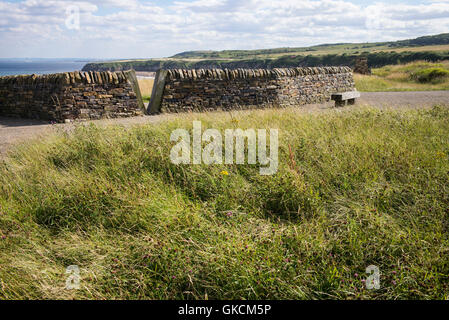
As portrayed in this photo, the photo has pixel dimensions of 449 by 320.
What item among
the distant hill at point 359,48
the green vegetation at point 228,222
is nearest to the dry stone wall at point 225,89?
the green vegetation at point 228,222

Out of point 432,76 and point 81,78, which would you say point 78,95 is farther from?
point 432,76

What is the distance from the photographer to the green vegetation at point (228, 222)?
2691 millimetres

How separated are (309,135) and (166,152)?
2.67 meters

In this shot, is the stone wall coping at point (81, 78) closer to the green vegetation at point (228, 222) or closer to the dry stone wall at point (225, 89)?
the dry stone wall at point (225, 89)

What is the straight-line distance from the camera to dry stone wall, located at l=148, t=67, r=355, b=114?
10751mm

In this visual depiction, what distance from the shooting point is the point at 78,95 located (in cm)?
972

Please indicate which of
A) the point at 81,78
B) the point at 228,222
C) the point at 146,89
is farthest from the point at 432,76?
the point at 228,222

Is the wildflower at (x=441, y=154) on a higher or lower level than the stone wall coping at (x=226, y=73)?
lower

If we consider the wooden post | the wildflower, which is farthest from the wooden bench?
the wildflower

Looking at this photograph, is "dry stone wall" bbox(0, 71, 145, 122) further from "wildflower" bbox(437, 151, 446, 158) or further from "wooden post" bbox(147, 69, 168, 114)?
"wildflower" bbox(437, 151, 446, 158)

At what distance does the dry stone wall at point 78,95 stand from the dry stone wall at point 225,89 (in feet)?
2.87

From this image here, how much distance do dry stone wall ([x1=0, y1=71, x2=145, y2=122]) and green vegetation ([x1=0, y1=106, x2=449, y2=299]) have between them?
449 centimetres
